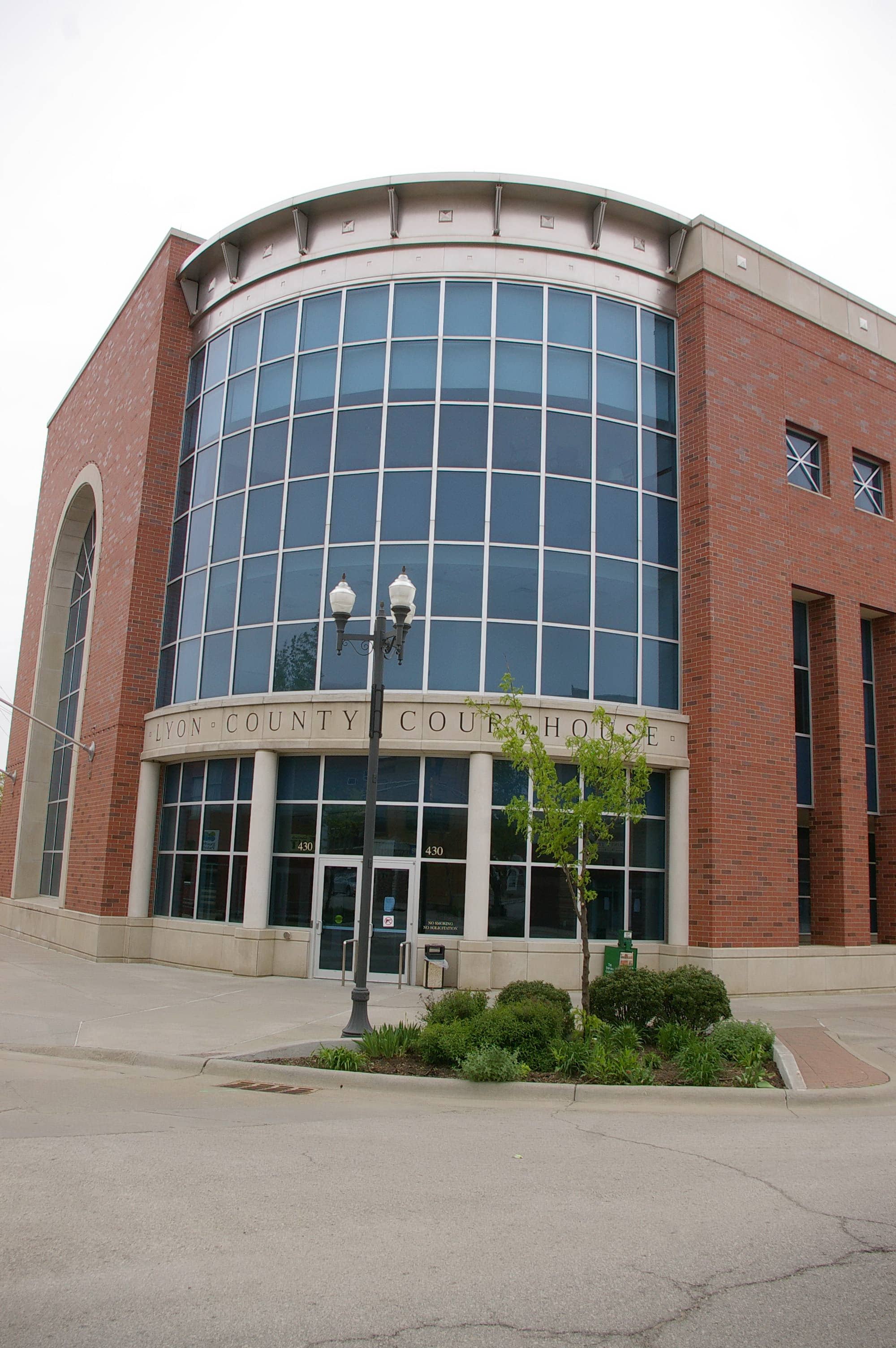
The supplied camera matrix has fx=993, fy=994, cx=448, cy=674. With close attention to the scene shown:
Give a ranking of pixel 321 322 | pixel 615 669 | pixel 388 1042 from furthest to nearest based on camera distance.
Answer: pixel 321 322, pixel 615 669, pixel 388 1042

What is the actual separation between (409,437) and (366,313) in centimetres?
303

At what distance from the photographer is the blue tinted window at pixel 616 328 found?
20.3m

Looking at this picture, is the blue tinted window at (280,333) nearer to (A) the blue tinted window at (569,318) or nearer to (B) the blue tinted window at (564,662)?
(A) the blue tinted window at (569,318)

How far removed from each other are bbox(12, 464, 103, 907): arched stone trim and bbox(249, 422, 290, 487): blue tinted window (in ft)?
21.7

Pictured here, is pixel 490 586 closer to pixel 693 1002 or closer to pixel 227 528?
pixel 227 528

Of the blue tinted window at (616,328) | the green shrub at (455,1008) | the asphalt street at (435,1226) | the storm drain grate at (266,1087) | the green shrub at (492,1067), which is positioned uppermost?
the blue tinted window at (616,328)

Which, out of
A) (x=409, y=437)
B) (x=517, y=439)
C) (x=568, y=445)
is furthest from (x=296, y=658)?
(x=568, y=445)

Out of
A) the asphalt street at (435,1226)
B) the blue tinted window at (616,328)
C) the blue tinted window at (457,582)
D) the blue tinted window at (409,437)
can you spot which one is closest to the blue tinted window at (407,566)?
the blue tinted window at (457,582)

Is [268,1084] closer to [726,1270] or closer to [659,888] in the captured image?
[726,1270]

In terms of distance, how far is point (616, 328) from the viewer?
67.2 ft

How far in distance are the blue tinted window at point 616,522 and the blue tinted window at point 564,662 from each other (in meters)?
1.92

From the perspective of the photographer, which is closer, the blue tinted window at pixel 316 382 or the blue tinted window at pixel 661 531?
the blue tinted window at pixel 661 531

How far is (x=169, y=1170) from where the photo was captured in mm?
6629

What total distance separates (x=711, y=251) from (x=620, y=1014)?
51.8 ft
